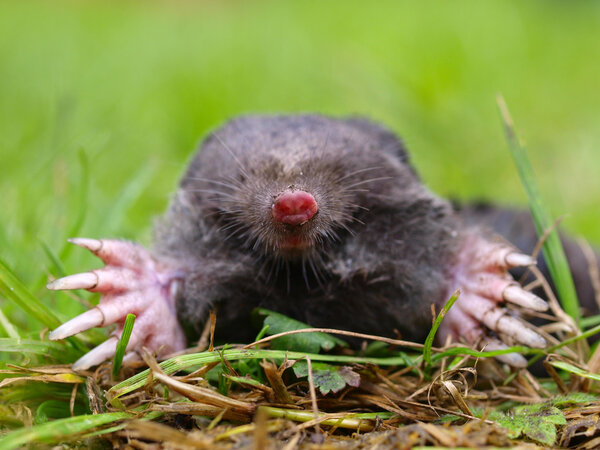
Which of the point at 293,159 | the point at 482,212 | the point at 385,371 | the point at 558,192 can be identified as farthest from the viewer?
the point at 558,192

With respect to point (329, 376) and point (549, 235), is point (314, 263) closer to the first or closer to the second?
point (329, 376)

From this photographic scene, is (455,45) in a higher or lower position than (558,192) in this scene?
higher

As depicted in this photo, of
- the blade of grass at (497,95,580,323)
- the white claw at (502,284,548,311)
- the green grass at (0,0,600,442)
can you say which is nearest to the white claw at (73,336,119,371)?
the green grass at (0,0,600,442)

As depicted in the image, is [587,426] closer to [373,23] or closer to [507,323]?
[507,323]

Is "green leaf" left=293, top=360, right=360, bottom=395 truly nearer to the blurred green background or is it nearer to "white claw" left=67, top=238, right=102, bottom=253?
"white claw" left=67, top=238, right=102, bottom=253

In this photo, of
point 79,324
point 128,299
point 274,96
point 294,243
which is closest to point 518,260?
point 294,243

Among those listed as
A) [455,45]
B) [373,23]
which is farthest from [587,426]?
[373,23]
